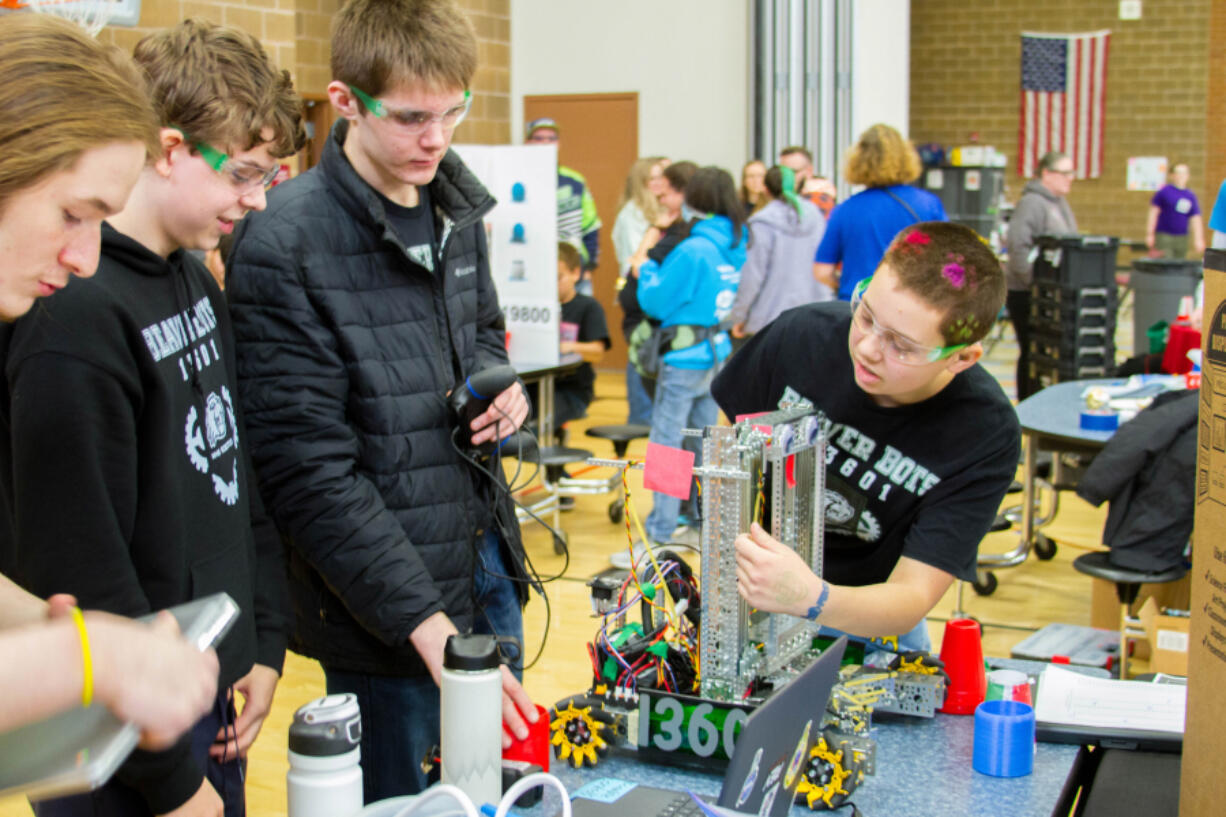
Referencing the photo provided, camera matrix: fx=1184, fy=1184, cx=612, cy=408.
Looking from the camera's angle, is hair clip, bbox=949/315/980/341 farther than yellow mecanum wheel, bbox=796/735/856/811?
Yes

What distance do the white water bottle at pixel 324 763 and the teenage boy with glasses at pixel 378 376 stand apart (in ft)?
1.50

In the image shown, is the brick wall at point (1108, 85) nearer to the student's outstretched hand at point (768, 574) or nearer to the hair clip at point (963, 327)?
the hair clip at point (963, 327)

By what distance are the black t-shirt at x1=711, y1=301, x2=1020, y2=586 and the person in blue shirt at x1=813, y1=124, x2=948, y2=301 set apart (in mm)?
3203

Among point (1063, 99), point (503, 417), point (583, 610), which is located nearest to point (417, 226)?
point (503, 417)

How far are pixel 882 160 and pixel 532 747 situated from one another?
4.09m

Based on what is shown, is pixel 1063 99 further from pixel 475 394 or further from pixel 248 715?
pixel 248 715

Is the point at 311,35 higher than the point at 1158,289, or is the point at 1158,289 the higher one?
the point at 311,35

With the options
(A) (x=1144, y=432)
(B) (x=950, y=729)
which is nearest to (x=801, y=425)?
(B) (x=950, y=729)

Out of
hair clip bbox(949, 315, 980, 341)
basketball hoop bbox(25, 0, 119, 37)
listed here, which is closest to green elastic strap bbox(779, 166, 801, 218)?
basketball hoop bbox(25, 0, 119, 37)

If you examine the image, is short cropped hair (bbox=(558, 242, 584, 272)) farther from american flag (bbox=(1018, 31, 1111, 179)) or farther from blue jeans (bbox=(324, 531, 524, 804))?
american flag (bbox=(1018, 31, 1111, 179))

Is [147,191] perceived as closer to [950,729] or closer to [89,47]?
[89,47]

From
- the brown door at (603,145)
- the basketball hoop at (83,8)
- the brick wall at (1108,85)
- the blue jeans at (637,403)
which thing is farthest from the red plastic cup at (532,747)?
the brick wall at (1108,85)

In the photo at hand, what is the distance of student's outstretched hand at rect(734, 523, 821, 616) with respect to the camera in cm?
147

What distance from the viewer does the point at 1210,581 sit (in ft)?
3.59
